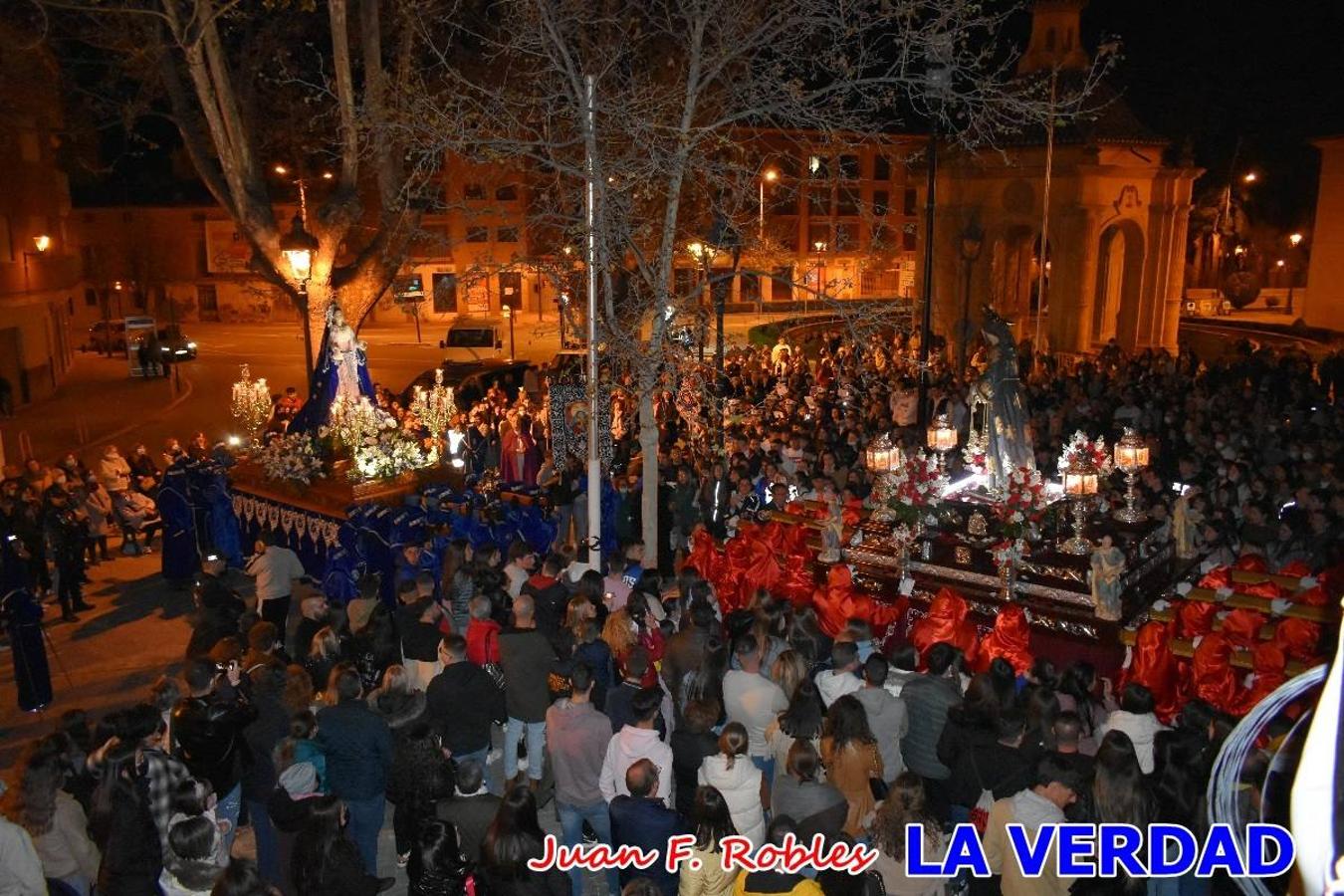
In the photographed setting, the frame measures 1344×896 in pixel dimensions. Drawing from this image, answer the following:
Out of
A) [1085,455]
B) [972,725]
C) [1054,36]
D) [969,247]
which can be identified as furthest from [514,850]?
[1054,36]

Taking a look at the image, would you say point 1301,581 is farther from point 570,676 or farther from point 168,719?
point 168,719

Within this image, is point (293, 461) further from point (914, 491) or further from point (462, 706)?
point (462, 706)

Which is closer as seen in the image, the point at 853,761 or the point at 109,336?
the point at 853,761

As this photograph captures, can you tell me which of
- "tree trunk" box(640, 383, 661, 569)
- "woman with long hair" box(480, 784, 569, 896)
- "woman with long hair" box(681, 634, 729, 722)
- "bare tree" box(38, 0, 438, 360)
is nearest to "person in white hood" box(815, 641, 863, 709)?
"woman with long hair" box(681, 634, 729, 722)

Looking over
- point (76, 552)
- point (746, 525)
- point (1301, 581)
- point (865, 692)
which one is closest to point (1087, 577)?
point (1301, 581)

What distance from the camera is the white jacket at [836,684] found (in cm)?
750

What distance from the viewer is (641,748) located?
21.1ft

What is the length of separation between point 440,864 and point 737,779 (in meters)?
1.69

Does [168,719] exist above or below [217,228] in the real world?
below

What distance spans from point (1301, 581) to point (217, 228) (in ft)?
190

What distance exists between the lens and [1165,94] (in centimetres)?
4997

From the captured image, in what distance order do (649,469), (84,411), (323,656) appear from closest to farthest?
(323,656) < (649,469) < (84,411)

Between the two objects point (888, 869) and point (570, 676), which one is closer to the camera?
point (888, 869)

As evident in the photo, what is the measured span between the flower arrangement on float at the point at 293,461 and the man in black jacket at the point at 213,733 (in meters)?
8.02
